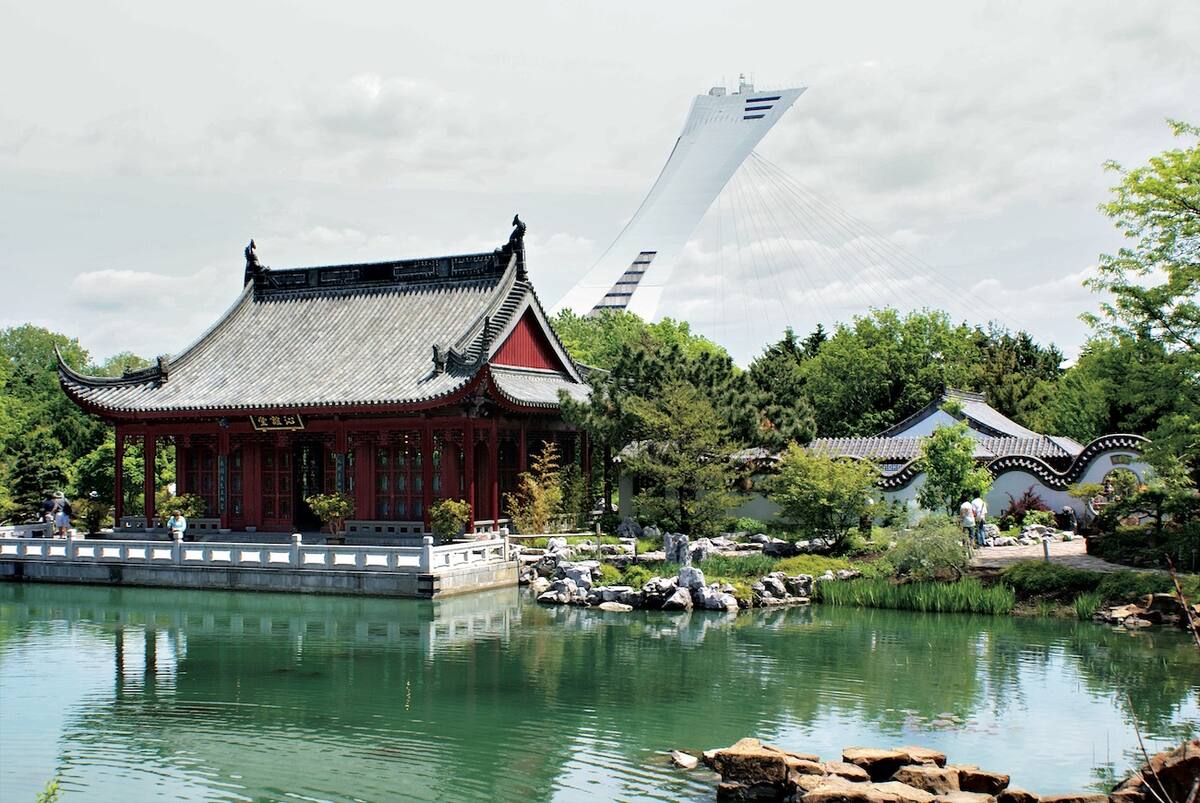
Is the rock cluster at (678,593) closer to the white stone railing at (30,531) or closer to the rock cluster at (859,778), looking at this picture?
the rock cluster at (859,778)

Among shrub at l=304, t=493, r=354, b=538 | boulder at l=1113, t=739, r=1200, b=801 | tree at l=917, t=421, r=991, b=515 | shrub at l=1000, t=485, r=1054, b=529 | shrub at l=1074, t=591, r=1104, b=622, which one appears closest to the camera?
boulder at l=1113, t=739, r=1200, b=801

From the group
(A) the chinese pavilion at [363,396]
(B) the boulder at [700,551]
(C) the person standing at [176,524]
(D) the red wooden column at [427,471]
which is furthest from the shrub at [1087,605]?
(C) the person standing at [176,524]

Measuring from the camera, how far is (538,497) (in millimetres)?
26578

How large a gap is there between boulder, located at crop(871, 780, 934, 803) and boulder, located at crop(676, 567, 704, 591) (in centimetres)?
1125

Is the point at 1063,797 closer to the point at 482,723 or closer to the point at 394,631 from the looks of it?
the point at 482,723

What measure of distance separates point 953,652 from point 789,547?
7.45 m

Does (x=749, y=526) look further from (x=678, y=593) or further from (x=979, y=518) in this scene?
(x=678, y=593)

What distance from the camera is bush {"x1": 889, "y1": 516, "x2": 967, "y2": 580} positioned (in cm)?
2081

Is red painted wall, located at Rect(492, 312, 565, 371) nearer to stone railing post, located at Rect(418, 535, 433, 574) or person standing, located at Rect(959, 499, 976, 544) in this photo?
stone railing post, located at Rect(418, 535, 433, 574)

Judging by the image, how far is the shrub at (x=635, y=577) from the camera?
22047mm

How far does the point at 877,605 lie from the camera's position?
68.4 ft

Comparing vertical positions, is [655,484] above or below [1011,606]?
above

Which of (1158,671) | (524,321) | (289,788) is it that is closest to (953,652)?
(1158,671)

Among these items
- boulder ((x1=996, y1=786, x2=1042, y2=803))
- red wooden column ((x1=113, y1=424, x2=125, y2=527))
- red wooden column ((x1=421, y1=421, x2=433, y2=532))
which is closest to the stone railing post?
red wooden column ((x1=421, y1=421, x2=433, y2=532))
